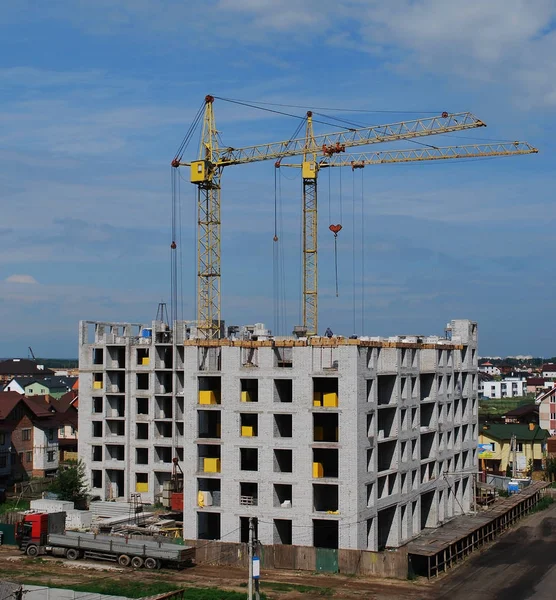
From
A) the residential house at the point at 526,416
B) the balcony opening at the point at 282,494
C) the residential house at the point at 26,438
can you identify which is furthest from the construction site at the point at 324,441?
the residential house at the point at 526,416

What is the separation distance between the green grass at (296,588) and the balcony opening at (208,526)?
1025 cm

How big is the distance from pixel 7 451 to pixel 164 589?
5791cm

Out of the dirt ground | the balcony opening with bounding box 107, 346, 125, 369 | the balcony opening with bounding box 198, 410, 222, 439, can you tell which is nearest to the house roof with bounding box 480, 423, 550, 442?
the dirt ground

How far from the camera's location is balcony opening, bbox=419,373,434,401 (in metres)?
80.7

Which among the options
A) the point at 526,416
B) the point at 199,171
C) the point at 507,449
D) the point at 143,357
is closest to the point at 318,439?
the point at 143,357

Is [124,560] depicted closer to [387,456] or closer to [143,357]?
[387,456]

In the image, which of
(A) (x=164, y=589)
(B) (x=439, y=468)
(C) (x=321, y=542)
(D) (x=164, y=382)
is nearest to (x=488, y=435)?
(B) (x=439, y=468)

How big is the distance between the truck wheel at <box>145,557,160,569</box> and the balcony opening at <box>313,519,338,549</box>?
40.4ft

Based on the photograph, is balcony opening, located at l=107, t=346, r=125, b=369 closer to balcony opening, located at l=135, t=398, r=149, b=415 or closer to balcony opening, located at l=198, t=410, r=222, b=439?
balcony opening, located at l=135, t=398, r=149, b=415

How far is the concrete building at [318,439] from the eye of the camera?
6581 cm

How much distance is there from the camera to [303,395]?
220 ft

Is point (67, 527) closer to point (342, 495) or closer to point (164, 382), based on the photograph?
point (164, 382)

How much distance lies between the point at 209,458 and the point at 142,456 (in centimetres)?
2684

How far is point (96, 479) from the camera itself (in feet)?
319
